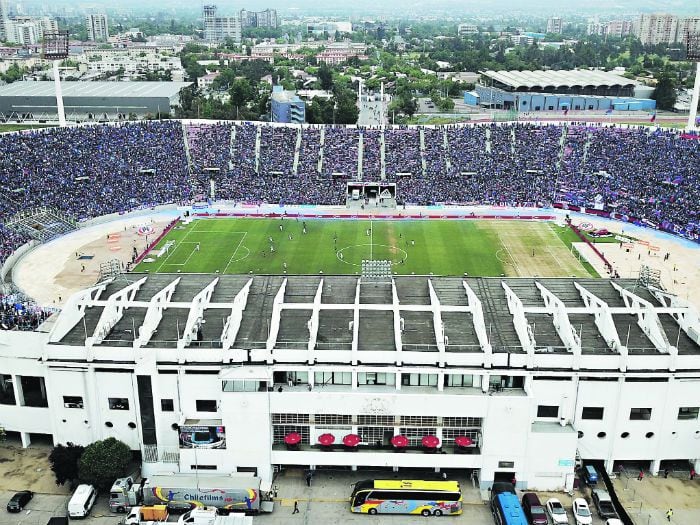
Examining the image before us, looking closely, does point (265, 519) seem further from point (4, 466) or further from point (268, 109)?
point (268, 109)

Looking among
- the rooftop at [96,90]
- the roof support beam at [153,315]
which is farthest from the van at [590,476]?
the rooftop at [96,90]

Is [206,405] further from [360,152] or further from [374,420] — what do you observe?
[360,152]

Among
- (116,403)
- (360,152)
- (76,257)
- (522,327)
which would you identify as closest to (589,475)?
(522,327)

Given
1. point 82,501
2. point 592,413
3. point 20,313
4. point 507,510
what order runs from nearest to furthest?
point 507,510
point 82,501
point 592,413
point 20,313

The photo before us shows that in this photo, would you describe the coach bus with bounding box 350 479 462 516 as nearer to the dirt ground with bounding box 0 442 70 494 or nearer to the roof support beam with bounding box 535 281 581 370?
the roof support beam with bounding box 535 281 581 370

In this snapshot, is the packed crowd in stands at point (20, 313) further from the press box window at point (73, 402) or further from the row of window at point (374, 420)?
the row of window at point (374, 420)

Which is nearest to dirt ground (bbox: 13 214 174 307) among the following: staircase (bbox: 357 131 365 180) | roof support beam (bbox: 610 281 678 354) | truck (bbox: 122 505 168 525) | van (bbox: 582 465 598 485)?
staircase (bbox: 357 131 365 180)

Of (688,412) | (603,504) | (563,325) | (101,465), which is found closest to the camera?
(603,504)
